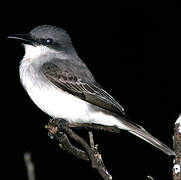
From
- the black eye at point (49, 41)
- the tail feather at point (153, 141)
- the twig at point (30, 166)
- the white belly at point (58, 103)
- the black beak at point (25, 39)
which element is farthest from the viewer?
the black eye at point (49, 41)


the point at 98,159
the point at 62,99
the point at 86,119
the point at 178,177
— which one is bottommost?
the point at 86,119

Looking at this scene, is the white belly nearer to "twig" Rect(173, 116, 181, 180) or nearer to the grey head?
the grey head

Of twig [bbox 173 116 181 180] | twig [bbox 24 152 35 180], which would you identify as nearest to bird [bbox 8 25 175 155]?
twig [bbox 173 116 181 180]

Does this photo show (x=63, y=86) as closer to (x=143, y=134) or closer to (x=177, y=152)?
(x=143, y=134)

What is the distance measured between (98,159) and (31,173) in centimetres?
57

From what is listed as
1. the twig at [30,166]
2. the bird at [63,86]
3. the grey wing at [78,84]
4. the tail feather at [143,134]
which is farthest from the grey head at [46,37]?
the twig at [30,166]

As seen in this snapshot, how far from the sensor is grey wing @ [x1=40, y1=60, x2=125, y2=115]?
12.3 ft

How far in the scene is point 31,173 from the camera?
1664 mm

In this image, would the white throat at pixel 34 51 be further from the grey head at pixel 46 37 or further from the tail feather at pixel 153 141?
the tail feather at pixel 153 141

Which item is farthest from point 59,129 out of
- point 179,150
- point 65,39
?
point 65,39

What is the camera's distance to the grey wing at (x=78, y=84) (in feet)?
12.3

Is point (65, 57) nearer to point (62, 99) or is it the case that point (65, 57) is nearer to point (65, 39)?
point (65, 39)

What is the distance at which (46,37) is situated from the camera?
13.5 feet

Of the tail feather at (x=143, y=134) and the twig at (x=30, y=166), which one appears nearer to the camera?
the twig at (x=30, y=166)
